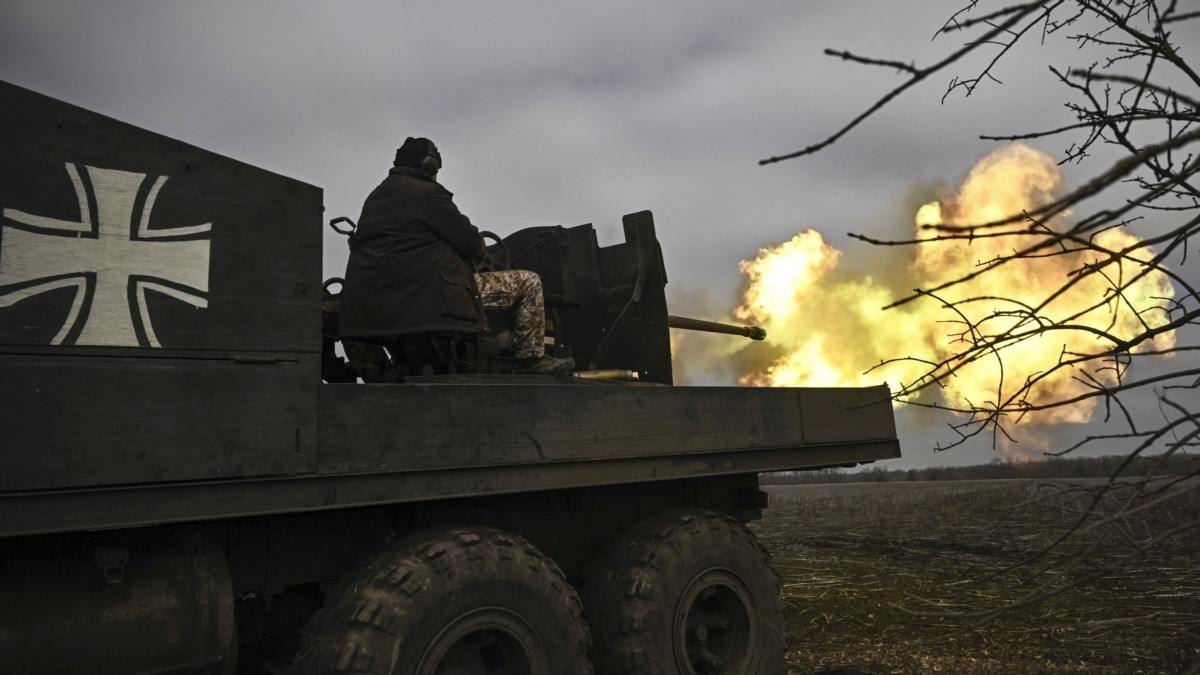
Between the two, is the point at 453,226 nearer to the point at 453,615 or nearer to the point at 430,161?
the point at 430,161

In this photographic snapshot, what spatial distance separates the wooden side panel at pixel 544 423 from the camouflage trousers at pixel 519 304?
1158 mm

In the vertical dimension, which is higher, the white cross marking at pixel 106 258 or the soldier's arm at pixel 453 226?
the soldier's arm at pixel 453 226

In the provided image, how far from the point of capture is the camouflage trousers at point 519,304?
5.45 meters

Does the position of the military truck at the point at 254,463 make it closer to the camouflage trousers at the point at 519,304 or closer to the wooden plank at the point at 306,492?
the wooden plank at the point at 306,492

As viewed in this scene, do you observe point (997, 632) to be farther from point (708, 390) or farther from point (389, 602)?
point (389, 602)

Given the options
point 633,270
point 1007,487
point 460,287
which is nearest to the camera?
point 460,287

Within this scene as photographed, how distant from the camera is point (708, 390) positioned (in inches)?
194

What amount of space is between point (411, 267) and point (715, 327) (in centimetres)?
401

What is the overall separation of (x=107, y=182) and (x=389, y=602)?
6.54 ft

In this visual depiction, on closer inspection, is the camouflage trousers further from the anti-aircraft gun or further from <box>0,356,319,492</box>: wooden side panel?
<box>0,356,319,492</box>: wooden side panel

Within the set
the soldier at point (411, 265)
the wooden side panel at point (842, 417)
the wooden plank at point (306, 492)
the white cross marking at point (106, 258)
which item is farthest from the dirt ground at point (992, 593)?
the white cross marking at point (106, 258)

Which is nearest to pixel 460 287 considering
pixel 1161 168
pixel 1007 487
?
pixel 1161 168

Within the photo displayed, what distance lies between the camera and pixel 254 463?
3.33 m

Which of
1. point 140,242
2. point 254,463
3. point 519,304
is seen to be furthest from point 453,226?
point 254,463
